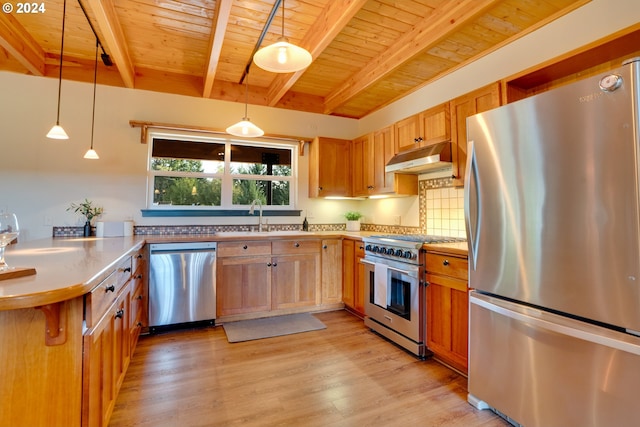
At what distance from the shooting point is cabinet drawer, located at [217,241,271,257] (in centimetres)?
321

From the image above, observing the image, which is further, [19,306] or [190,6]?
[190,6]

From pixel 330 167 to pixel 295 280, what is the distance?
60.7 inches

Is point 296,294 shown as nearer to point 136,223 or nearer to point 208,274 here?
point 208,274

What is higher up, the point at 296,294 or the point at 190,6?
the point at 190,6

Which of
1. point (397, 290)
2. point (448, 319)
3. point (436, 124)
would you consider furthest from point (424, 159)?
point (448, 319)

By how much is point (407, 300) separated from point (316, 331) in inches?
39.6

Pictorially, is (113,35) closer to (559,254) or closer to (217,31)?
(217,31)

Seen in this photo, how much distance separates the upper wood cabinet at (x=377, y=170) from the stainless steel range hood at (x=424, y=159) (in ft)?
0.57

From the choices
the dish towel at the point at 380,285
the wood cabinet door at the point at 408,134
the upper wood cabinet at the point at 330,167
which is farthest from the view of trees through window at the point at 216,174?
the dish towel at the point at 380,285

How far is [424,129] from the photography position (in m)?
2.95

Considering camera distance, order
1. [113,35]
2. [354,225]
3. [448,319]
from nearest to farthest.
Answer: [448,319]
[113,35]
[354,225]

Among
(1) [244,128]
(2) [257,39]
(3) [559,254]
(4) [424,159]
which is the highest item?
(2) [257,39]

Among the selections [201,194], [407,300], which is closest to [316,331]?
[407,300]

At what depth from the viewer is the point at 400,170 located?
315cm
